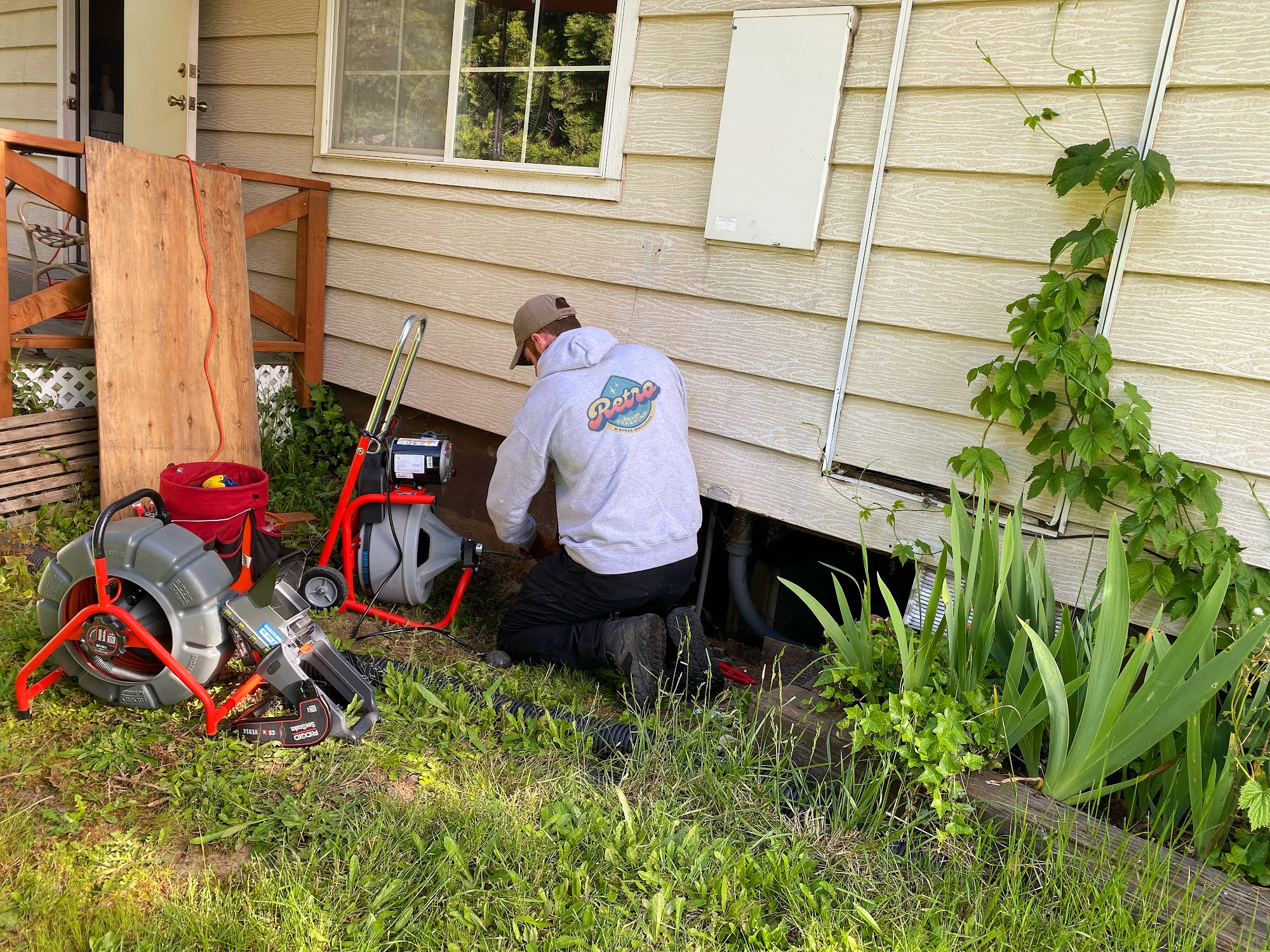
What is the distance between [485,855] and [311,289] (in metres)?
3.75

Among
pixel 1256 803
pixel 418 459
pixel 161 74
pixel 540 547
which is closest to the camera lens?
pixel 1256 803

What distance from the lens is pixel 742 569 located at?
12.7 ft

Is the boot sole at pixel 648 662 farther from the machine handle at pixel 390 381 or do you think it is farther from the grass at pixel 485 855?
the machine handle at pixel 390 381

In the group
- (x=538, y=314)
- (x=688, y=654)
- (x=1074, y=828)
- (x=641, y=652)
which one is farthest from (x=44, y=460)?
(x=1074, y=828)

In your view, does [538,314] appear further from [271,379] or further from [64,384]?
[64,384]

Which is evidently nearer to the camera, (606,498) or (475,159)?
(606,498)

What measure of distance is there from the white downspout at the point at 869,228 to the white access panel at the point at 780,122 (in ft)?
0.61

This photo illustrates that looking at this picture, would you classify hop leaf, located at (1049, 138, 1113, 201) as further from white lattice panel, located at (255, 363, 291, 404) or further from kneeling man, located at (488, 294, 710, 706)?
white lattice panel, located at (255, 363, 291, 404)

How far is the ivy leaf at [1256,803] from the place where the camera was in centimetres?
188

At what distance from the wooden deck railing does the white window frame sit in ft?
0.92

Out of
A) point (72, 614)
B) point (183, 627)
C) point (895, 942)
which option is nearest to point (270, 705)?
point (183, 627)

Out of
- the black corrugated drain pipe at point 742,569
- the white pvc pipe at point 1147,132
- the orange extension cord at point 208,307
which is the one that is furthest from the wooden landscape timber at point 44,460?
the white pvc pipe at point 1147,132

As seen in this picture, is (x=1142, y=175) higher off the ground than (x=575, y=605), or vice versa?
(x=1142, y=175)

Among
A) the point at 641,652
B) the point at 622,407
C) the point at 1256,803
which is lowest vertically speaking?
the point at 641,652
